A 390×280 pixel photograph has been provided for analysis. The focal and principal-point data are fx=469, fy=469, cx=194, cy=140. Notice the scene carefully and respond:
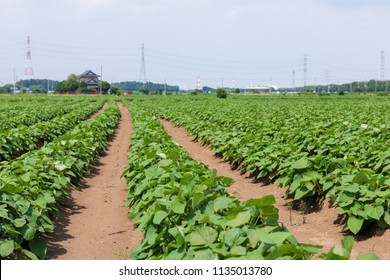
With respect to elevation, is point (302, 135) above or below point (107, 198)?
above

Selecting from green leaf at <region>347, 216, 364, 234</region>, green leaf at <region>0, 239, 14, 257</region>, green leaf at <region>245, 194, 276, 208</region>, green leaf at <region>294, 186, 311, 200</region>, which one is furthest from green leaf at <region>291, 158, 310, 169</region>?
green leaf at <region>0, 239, 14, 257</region>

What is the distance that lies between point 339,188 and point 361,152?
2339 mm

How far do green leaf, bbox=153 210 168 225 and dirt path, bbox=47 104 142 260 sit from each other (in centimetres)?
124

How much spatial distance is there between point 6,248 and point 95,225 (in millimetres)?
2274

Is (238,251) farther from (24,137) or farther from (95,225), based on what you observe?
(24,137)

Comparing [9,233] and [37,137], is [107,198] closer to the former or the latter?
[9,233]

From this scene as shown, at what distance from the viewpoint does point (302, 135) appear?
10.0m

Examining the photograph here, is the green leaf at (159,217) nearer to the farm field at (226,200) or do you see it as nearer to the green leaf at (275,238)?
the farm field at (226,200)

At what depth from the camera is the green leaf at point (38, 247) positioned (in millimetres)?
4844

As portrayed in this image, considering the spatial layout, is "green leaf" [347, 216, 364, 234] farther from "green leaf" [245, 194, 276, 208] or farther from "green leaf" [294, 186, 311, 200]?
"green leaf" [245, 194, 276, 208]

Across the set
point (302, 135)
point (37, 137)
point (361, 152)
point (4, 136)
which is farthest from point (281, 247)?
point (37, 137)

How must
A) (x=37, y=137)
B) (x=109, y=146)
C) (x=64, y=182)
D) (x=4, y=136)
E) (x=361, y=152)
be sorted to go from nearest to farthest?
(x=64, y=182) < (x=361, y=152) < (x=4, y=136) < (x=37, y=137) < (x=109, y=146)

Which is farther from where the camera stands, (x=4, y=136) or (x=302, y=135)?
(x=4, y=136)

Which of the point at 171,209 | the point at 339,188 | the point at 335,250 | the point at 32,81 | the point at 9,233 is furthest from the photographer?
the point at 32,81
